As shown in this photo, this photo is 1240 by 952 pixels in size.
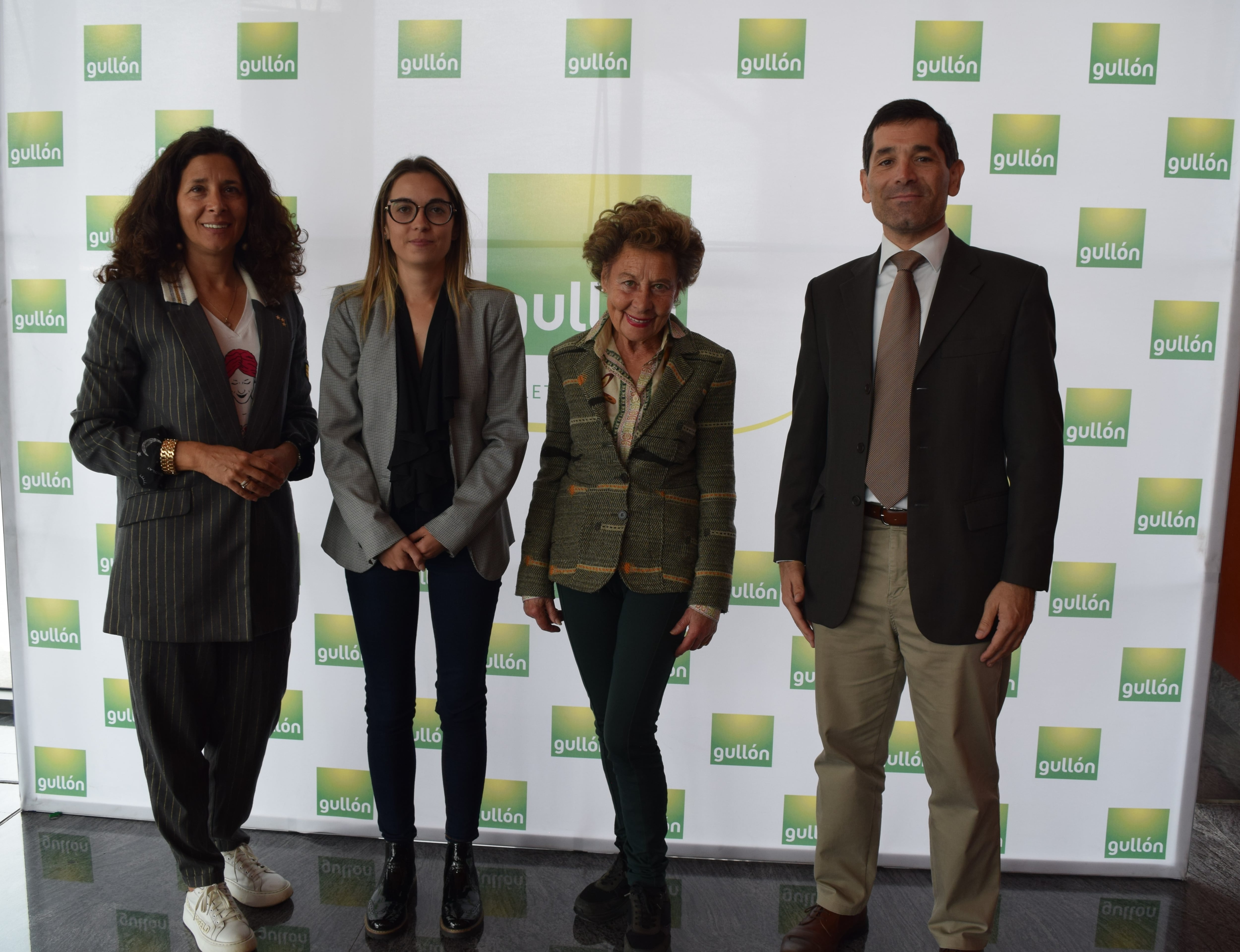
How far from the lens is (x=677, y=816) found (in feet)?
8.97

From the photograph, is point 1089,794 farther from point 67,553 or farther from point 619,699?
point 67,553

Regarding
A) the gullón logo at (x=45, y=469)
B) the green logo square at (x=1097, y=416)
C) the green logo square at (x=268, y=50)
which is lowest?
the gullón logo at (x=45, y=469)

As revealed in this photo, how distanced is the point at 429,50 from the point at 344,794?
92.8 inches

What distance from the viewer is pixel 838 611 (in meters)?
1.91

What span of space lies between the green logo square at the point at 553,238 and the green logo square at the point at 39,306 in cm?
142

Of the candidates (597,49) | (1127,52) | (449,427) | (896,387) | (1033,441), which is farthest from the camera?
(597,49)

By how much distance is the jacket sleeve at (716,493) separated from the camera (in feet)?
6.37

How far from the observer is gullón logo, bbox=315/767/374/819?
2.81m

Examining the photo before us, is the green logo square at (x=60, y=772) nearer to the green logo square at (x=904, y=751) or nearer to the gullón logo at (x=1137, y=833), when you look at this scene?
the green logo square at (x=904, y=751)

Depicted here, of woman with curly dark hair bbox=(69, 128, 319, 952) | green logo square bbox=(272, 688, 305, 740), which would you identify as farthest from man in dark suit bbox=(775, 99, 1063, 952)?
green logo square bbox=(272, 688, 305, 740)

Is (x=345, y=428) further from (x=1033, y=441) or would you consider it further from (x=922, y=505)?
(x=1033, y=441)

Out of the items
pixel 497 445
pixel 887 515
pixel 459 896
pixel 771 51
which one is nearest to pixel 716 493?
pixel 887 515

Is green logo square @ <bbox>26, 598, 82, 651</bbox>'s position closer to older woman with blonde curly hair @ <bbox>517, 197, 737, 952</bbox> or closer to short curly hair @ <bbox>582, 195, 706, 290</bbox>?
older woman with blonde curly hair @ <bbox>517, 197, 737, 952</bbox>

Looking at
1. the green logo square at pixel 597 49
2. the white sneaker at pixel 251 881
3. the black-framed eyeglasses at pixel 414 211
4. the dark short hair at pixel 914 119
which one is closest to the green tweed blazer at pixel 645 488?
the black-framed eyeglasses at pixel 414 211
